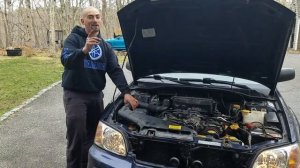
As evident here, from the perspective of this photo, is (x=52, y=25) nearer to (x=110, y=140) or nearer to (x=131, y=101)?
(x=131, y=101)

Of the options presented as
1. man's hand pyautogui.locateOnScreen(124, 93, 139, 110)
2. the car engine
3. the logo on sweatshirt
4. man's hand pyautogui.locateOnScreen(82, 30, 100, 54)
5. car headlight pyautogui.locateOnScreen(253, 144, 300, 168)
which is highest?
man's hand pyautogui.locateOnScreen(82, 30, 100, 54)

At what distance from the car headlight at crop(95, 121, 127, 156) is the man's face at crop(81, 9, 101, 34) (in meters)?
1.09

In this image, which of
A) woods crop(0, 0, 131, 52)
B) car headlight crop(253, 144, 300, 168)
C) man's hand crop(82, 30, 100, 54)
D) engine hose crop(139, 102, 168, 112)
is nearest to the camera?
car headlight crop(253, 144, 300, 168)

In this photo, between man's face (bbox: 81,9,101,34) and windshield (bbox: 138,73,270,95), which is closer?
man's face (bbox: 81,9,101,34)

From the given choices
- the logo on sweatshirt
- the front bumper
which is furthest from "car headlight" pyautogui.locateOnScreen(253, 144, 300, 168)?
the logo on sweatshirt

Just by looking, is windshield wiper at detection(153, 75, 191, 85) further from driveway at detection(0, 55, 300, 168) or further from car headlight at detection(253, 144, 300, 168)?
driveway at detection(0, 55, 300, 168)

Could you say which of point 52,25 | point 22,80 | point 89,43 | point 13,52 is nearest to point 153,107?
point 89,43

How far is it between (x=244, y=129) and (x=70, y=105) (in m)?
1.81

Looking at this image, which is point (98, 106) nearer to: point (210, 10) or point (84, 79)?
point (84, 79)

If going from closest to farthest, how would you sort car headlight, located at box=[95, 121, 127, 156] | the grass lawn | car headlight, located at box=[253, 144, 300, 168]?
1. car headlight, located at box=[253, 144, 300, 168]
2. car headlight, located at box=[95, 121, 127, 156]
3. the grass lawn

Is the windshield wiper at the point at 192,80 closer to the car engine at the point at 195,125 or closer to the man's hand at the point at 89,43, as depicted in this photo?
the car engine at the point at 195,125

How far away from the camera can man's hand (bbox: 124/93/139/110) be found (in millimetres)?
3547

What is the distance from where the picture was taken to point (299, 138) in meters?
2.92

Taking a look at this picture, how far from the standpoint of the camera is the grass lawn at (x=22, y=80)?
813 cm
